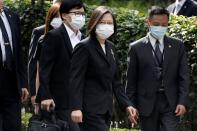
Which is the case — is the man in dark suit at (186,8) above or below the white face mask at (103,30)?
below

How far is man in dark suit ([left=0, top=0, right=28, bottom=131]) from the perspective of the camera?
951 centimetres

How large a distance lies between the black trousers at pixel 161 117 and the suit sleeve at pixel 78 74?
1317 mm

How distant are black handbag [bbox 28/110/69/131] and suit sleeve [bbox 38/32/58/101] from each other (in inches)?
10.2

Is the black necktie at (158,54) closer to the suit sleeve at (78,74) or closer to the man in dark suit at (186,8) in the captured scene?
the suit sleeve at (78,74)

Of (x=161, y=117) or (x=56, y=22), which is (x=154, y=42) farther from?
(x=56, y=22)

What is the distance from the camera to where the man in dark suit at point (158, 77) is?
9.62m

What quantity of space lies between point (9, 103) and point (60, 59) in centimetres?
101

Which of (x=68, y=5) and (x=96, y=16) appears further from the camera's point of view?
(x=68, y=5)

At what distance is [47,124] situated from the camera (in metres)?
8.48

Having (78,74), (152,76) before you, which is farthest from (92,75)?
(152,76)

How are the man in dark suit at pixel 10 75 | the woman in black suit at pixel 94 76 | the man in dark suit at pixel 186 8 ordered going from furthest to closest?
the man in dark suit at pixel 186 8 < the man in dark suit at pixel 10 75 < the woman in black suit at pixel 94 76

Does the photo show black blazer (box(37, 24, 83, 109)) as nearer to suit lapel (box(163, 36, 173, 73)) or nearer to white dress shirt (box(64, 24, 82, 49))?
white dress shirt (box(64, 24, 82, 49))

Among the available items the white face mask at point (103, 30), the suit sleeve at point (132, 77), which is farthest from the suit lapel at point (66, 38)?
the suit sleeve at point (132, 77)

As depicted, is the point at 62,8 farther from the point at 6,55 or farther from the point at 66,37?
the point at 6,55
